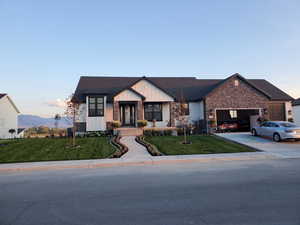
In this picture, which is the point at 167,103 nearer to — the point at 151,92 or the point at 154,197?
the point at 151,92

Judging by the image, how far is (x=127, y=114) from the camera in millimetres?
22719

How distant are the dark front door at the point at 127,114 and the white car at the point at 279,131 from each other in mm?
12831

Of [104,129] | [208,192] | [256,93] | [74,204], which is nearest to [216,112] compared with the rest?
[256,93]

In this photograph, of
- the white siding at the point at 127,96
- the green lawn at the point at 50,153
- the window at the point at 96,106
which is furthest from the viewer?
the window at the point at 96,106

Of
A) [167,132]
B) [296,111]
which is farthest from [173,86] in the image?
[296,111]

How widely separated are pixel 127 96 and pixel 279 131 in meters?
14.0

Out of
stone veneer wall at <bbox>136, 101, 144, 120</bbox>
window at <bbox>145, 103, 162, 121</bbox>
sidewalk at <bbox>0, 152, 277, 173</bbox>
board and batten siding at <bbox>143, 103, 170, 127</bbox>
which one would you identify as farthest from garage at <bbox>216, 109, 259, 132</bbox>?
sidewalk at <bbox>0, 152, 277, 173</bbox>

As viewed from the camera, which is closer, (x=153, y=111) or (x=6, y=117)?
(x=153, y=111)

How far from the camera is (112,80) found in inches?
1035

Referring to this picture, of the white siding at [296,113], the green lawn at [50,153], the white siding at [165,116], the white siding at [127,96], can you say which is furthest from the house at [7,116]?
the white siding at [296,113]

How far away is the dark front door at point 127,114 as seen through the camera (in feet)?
74.0

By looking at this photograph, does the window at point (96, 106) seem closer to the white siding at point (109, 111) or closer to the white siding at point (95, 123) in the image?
the white siding at point (95, 123)

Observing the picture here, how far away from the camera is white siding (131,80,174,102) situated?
21.8m

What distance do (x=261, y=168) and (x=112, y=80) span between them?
21.6m
